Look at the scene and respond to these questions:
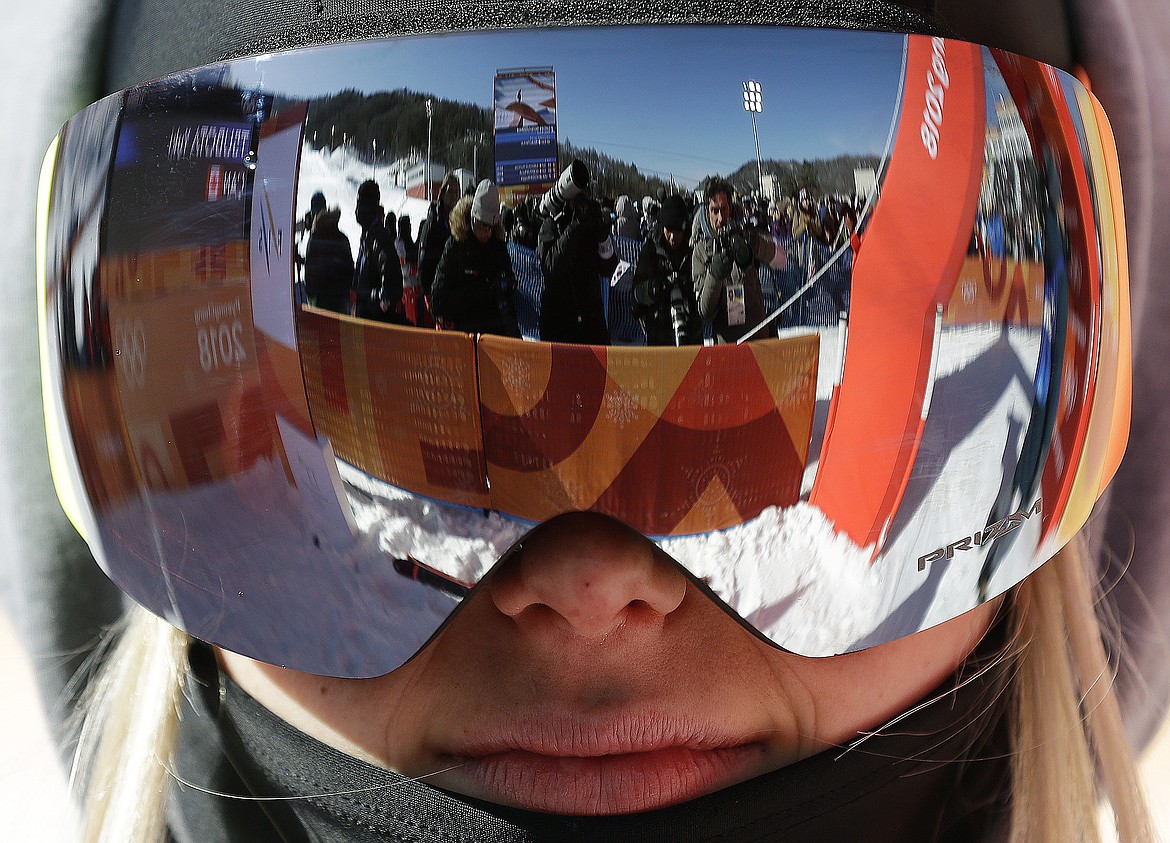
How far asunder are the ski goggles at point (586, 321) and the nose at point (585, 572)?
41 millimetres

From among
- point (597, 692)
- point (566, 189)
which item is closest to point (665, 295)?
point (566, 189)

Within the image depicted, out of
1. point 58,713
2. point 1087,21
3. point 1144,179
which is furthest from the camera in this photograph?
point 58,713

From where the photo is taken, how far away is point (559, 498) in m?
0.80

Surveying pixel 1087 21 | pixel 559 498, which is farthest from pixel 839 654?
pixel 1087 21

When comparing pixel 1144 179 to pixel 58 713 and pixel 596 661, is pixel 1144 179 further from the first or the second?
pixel 58 713

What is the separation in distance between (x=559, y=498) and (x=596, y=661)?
0.67 feet

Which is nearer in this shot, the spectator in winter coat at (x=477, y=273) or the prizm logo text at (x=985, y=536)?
the spectator in winter coat at (x=477, y=273)

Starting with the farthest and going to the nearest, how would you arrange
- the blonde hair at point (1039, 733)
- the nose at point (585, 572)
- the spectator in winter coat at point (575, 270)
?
the blonde hair at point (1039, 733), the nose at point (585, 572), the spectator in winter coat at point (575, 270)

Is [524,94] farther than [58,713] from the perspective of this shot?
No

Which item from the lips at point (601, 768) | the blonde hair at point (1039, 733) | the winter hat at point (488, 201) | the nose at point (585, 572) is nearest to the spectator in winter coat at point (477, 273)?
the winter hat at point (488, 201)

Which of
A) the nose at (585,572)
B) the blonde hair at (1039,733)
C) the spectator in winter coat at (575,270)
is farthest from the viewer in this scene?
the blonde hair at (1039,733)

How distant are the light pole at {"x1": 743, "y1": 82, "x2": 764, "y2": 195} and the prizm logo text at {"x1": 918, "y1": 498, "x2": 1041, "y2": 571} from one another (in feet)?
1.35

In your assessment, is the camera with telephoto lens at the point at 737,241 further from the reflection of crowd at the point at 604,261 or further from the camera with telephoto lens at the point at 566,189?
the camera with telephoto lens at the point at 566,189

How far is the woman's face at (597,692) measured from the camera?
0.87m
